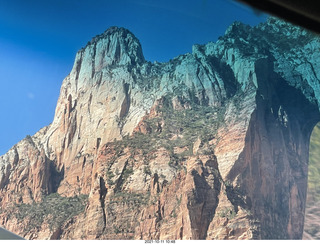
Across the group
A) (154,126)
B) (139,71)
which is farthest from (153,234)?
(139,71)

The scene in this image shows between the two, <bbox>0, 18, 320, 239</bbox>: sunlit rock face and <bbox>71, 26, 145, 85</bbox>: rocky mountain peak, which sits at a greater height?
<bbox>71, 26, 145, 85</bbox>: rocky mountain peak

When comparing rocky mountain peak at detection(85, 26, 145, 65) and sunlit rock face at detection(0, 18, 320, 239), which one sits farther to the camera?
rocky mountain peak at detection(85, 26, 145, 65)

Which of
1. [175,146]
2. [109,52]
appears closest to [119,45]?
[109,52]

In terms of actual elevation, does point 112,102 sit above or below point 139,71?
below

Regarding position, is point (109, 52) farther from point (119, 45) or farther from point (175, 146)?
point (175, 146)

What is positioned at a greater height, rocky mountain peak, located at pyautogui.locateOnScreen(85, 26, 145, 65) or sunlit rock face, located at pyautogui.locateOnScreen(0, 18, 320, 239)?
rocky mountain peak, located at pyautogui.locateOnScreen(85, 26, 145, 65)

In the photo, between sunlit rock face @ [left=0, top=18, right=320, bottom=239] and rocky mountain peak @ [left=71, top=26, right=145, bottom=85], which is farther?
rocky mountain peak @ [left=71, top=26, right=145, bottom=85]

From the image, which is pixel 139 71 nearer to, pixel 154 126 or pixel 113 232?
pixel 154 126

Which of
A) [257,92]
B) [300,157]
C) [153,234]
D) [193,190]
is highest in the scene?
[257,92]
